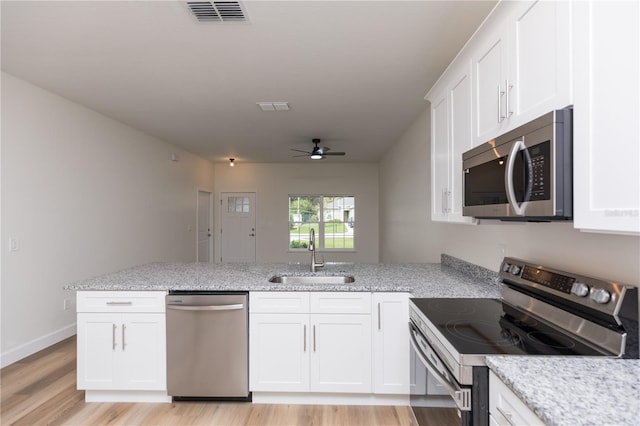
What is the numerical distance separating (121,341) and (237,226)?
579cm

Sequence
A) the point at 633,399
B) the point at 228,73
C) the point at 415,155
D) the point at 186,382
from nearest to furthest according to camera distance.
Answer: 1. the point at 633,399
2. the point at 186,382
3. the point at 228,73
4. the point at 415,155

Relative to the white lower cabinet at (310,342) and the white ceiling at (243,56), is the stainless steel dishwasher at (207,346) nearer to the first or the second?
the white lower cabinet at (310,342)

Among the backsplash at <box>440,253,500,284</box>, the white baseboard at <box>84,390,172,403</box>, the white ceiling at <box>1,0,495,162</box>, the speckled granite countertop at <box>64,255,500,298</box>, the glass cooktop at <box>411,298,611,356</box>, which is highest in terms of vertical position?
the white ceiling at <box>1,0,495,162</box>

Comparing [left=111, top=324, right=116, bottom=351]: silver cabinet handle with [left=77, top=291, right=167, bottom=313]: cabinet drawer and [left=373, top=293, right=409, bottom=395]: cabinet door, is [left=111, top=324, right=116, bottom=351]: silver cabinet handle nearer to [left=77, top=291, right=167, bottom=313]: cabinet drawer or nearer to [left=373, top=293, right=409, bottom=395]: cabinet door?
[left=77, top=291, right=167, bottom=313]: cabinet drawer

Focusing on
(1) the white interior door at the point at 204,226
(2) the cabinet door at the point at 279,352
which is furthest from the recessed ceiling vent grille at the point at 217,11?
(1) the white interior door at the point at 204,226

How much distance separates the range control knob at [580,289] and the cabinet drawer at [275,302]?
150 cm

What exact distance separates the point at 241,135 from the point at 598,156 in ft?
15.2

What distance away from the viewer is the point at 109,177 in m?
4.25

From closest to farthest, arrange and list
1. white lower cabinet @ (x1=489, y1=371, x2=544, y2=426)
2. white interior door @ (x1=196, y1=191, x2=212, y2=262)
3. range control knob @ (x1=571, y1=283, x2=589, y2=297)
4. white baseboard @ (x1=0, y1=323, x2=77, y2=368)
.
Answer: white lower cabinet @ (x1=489, y1=371, x2=544, y2=426) < range control knob @ (x1=571, y1=283, x2=589, y2=297) < white baseboard @ (x1=0, y1=323, x2=77, y2=368) < white interior door @ (x1=196, y1=191, x2=212, y2=262)

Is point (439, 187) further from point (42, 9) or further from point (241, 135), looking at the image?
point (241, 135)

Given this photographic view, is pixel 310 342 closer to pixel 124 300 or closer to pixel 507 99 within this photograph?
pixel 124 300

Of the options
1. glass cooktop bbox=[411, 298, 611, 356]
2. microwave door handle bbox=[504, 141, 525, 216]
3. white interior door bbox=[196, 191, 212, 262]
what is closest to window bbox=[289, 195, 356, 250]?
white interior door bbox=[196, 191, 212, 262]

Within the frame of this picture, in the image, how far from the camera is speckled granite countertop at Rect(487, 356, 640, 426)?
823mm

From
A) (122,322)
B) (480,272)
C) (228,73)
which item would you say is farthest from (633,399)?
(228,73)
